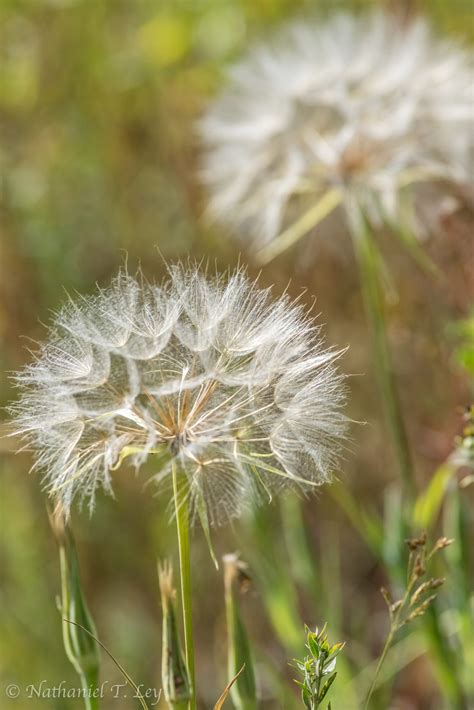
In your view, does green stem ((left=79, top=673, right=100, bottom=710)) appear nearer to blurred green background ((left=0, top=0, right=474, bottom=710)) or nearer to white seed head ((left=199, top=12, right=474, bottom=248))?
white seed head ((left=199, top=12, right=474, bottom=248))

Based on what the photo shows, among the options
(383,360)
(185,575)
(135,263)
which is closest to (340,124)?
(383,360)

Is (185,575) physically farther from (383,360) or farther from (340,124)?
(340,124)

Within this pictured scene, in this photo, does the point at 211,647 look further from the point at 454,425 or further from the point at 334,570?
the point at 454,425

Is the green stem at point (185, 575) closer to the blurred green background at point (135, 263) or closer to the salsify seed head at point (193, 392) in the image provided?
the salsify seed head at point (193, 392)

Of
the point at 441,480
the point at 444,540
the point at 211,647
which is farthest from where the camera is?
the point at 211,647

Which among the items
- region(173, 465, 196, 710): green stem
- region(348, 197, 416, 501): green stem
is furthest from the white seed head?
region(173, 465, 196, 710): green stem

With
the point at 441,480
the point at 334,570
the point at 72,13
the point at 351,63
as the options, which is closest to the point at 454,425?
the point at 334,570

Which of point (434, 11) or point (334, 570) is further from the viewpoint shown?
point (434, 11)
